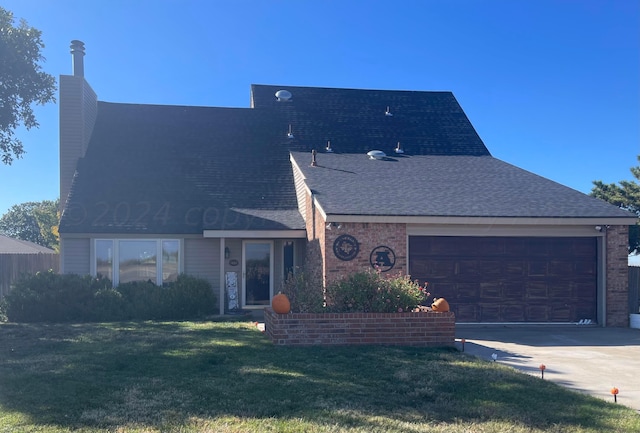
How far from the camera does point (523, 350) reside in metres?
9.72

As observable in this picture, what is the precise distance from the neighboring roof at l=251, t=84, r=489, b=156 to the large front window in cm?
562

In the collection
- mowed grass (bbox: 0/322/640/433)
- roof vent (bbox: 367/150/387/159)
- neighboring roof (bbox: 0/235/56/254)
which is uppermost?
roof vent (bbox: 367/150/387/159)

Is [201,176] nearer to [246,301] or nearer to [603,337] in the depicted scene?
[246,301]

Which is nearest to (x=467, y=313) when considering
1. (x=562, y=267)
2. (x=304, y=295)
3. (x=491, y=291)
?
(x=491, y=291)

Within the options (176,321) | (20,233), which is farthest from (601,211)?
(20,233)

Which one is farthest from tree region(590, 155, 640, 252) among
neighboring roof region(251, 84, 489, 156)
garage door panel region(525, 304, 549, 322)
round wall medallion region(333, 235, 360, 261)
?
round wall medallion region(333, 235, 360, 261)

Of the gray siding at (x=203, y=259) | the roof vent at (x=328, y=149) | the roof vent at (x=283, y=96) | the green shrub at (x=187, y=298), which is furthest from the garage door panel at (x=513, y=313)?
the roof vent at (x=283, y=96)

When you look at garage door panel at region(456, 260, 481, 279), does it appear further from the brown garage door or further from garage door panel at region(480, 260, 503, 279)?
garage door panel at region(480, 260, 503, 279)

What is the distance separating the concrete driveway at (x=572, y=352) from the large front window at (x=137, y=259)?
7.68 metres

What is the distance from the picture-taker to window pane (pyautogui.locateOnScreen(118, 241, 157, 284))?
1457 centimetres

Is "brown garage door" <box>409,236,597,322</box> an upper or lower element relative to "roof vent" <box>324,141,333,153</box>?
lower

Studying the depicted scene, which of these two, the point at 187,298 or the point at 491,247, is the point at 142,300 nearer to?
the point at 187,298

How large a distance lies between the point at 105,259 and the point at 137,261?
83cm

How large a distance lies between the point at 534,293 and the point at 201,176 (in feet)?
32.1
